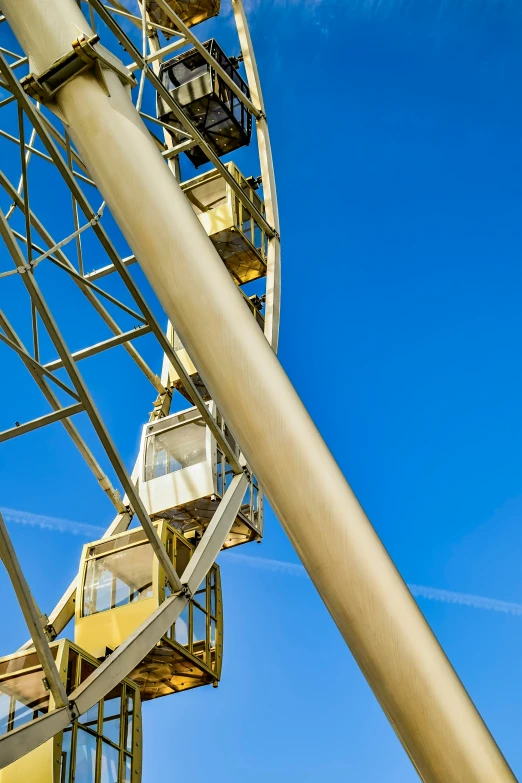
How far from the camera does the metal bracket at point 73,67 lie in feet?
22.0

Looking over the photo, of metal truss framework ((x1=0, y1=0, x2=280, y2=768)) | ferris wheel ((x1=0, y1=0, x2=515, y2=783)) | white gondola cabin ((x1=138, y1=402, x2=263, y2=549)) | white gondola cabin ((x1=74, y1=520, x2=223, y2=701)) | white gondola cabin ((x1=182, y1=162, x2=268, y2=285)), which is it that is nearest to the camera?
ferris wheel ((x1=0, y1=0, x2=515, y2=783))

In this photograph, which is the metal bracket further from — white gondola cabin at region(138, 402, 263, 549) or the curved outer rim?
white gondola cabin at region(138, 402, 263, 549)

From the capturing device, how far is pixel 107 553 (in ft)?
58.7

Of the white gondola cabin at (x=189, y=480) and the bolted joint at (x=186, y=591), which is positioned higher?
the white gondola cabin at (x=189, y=480)

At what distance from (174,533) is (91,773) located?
198 inches

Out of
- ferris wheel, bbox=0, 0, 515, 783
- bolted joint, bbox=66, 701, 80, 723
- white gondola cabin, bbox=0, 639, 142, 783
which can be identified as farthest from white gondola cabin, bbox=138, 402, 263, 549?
bolted joint, bbox=66, 701, 80, 723

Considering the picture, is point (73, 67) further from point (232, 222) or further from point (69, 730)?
point (232, 222)

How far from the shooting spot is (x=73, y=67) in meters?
6.73

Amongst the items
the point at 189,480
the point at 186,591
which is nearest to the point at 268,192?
the point at 189,480

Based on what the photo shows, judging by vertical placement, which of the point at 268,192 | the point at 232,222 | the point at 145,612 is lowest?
the point at 145,612

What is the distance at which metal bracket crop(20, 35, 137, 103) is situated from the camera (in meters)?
6.71

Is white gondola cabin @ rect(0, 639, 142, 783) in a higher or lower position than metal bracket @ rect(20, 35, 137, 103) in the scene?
lower

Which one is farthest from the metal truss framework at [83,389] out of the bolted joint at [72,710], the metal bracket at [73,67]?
the metal bracket at [73,67]

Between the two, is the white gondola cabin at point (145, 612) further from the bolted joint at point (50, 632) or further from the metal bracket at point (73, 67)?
the metal bracket at point (73, 67)
